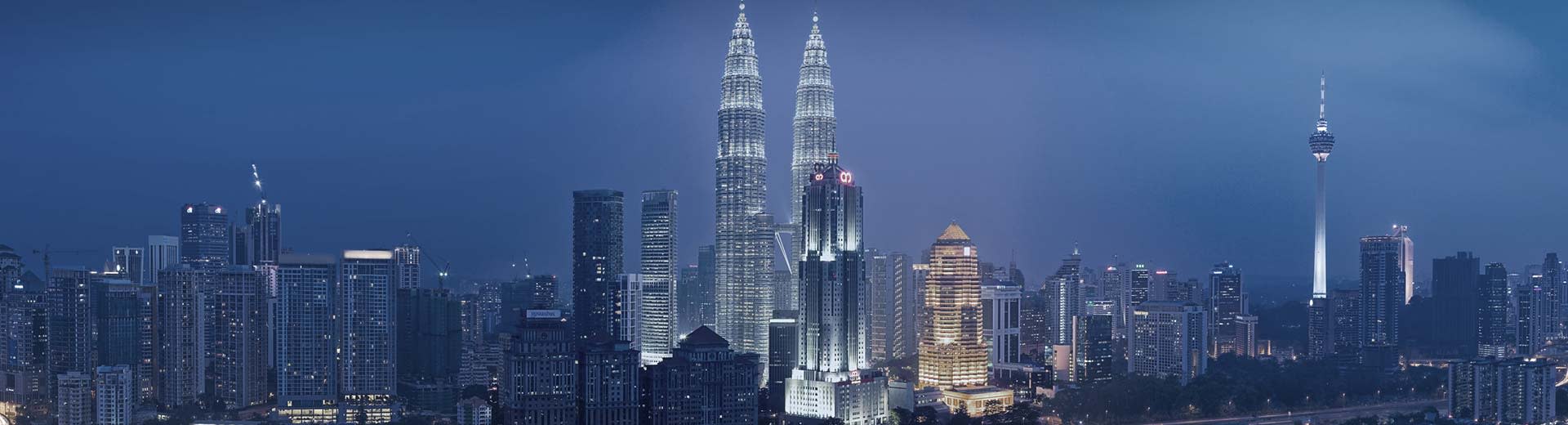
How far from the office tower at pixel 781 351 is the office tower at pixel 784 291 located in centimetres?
36

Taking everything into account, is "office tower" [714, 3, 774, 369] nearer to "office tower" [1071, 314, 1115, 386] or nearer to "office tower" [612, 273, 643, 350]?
"office tower" [612, 273, 643, 350]

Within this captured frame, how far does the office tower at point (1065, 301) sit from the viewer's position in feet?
48.5

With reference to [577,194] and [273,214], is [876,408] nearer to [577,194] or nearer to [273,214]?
[577,194]

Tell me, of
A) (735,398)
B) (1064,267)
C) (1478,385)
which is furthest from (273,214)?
(1478,385)

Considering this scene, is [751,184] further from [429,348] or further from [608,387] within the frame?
[608,387]

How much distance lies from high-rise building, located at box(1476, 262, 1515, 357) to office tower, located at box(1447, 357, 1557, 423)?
3854 millimetres

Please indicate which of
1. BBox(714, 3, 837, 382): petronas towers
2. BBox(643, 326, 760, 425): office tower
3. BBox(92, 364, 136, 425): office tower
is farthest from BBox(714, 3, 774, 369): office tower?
BBox(92, 364, 136, 425): office tower

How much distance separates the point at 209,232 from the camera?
12.1 m

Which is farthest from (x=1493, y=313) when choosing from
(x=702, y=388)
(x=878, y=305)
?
(x=702, y=388)

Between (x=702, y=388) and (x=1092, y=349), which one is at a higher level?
(x=702, y=388)

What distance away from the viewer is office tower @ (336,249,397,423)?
11.2 metres

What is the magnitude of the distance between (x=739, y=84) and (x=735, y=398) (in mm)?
5465

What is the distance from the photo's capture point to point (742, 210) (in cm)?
1359

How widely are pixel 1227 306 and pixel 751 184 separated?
668cm
